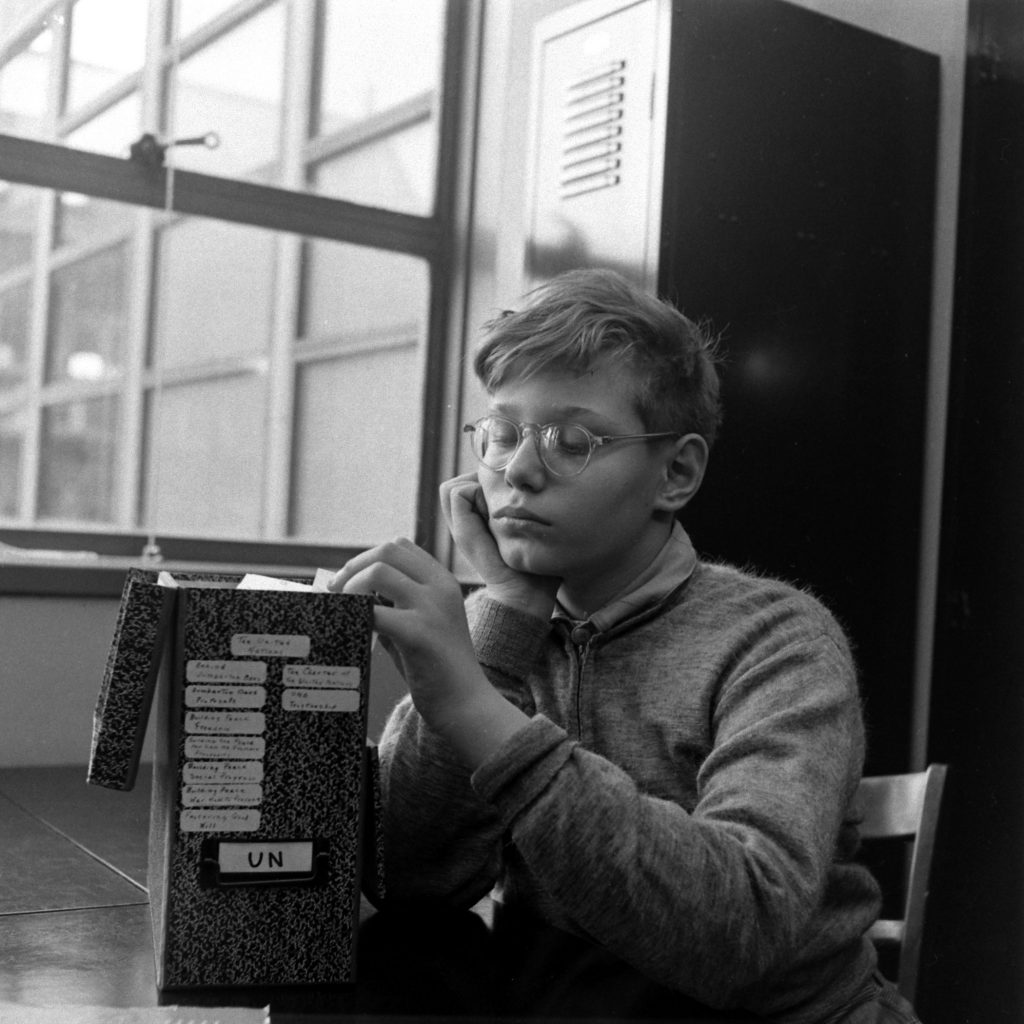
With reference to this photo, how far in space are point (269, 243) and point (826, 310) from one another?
48.0 inches

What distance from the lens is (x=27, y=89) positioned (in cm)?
238

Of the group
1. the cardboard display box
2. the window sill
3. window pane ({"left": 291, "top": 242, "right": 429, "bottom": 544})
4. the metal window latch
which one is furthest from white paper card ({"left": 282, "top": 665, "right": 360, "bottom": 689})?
window pane ({"left": 291, "top": 242, "right": 429, "bottom": 544})

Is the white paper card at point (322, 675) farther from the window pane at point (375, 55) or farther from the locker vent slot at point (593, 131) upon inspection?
the window pane at point (375, 55)

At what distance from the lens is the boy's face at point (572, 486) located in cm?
106

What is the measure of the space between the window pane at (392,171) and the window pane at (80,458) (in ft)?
2.24

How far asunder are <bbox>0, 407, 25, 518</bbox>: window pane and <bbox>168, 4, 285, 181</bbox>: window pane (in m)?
0.61

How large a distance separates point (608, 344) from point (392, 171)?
1.95 metres

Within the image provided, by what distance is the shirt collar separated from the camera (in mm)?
1106

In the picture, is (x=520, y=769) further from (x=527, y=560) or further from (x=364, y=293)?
(x=364, y=293)

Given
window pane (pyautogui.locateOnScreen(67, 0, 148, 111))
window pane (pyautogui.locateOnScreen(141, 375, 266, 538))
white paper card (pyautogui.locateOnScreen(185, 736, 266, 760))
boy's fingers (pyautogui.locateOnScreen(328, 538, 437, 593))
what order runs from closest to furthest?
white paper card (pyautogui.locateOnScreen(185, 736, 266, 760)), boy's fingers (pyautogui.locateOnScreen(328, 538, 437, 593)), window pane (pyautogui.locateOnScreen(67, 0, 148, 111)), window pane (pyautogui.locateOnScreen(141, 375, 266, 538))

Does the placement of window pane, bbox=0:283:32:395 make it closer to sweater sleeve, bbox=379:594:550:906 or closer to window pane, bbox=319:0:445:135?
window pane, bbox=319:0:445:135

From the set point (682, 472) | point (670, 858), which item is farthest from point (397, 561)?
point (682, 472)

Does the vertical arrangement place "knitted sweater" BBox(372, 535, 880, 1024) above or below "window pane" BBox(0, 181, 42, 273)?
below

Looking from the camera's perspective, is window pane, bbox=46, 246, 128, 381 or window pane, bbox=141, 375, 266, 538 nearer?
window pane, bbox=46, 246, 128, 381
